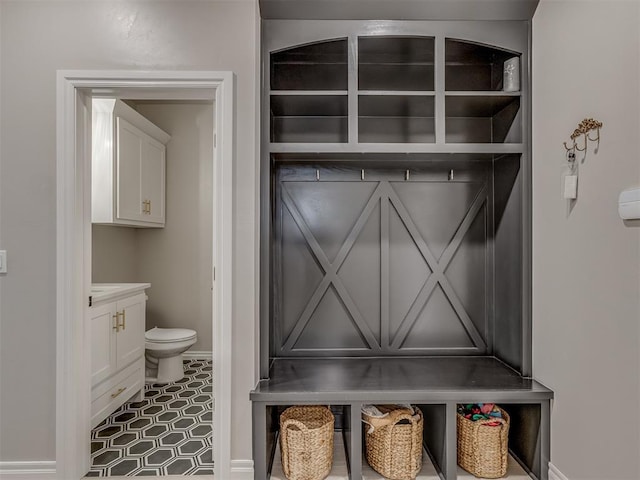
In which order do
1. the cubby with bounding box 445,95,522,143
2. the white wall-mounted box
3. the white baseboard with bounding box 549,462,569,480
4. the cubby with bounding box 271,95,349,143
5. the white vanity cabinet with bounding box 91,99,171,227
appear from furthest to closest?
1. the white vanity cabinet with bounding box 91,99,171,227
2. the cubby with bounding box 271,95,349,143
3. the cubby with bounding box 445,95,522,143
4. the white baseboard with bounding box 549,462,569,480
5. the white wall-mounted box

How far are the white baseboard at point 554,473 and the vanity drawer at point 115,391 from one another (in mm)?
2567

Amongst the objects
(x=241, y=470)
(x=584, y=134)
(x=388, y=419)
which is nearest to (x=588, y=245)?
(x=584, y=134)

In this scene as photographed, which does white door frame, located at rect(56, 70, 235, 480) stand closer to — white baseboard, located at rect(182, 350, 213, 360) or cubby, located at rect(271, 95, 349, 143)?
cubby, located at rect(271, 95, 349, 143)

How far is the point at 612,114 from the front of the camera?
1.51 meters

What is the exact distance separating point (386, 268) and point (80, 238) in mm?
1758

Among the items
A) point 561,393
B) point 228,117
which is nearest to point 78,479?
point 228,117

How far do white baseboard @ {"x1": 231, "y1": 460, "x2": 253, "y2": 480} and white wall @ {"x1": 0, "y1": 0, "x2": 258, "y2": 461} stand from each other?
315 mm

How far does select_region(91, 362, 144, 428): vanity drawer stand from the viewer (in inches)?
97.3

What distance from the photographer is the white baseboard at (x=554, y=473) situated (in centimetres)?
182

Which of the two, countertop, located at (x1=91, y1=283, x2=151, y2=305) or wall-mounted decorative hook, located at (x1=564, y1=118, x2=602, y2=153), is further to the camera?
countertop, located at (x1=91, y1=283, x2=151, y2=305)

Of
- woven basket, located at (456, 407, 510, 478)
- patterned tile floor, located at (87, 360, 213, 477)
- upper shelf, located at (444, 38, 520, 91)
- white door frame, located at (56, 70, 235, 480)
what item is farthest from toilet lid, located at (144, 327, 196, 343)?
upper shelf, located at (444, 38, 520, 91)

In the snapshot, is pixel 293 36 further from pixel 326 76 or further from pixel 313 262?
pixel 313 262

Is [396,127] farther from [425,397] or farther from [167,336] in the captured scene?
[167,336]

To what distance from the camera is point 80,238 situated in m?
2.09
